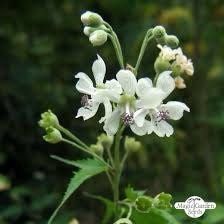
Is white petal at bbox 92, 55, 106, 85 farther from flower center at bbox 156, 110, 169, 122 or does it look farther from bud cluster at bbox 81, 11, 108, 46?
flower center at bbox 156, 110, 169, 122

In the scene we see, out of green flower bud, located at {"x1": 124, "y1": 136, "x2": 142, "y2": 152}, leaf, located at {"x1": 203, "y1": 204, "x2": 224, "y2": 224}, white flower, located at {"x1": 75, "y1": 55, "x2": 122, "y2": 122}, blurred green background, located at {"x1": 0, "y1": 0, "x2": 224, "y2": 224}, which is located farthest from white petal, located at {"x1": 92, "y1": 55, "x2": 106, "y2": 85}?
blurred green background, located at {"x1": 0, "y1": 0, "x2": 224, "y2": 224}

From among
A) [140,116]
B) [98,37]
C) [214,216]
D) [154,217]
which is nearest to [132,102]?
[140,116]

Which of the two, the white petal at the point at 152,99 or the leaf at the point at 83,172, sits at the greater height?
the white petal at the point at 152,99

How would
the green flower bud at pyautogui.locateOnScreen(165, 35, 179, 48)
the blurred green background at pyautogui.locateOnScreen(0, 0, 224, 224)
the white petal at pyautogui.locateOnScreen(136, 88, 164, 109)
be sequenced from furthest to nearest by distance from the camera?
the blurred green background at pyautogui.locateOnScreen(0, 0, 224, 224)
the green flower bud at pyautogui.locateOnScreen(165, 35, 179, 48)
the white petal at pyautogui.locateOnScreen(136, 88, 164, 109)

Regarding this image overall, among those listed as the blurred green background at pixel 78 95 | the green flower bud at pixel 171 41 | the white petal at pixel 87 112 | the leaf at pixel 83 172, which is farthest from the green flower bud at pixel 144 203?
the blurred green background at pixel 78 95

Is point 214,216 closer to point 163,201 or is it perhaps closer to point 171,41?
point 163,201

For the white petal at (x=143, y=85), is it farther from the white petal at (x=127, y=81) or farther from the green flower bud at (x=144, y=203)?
the green flower bud at (x=144, y=203)

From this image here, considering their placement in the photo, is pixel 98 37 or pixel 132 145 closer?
pixel 98 37
